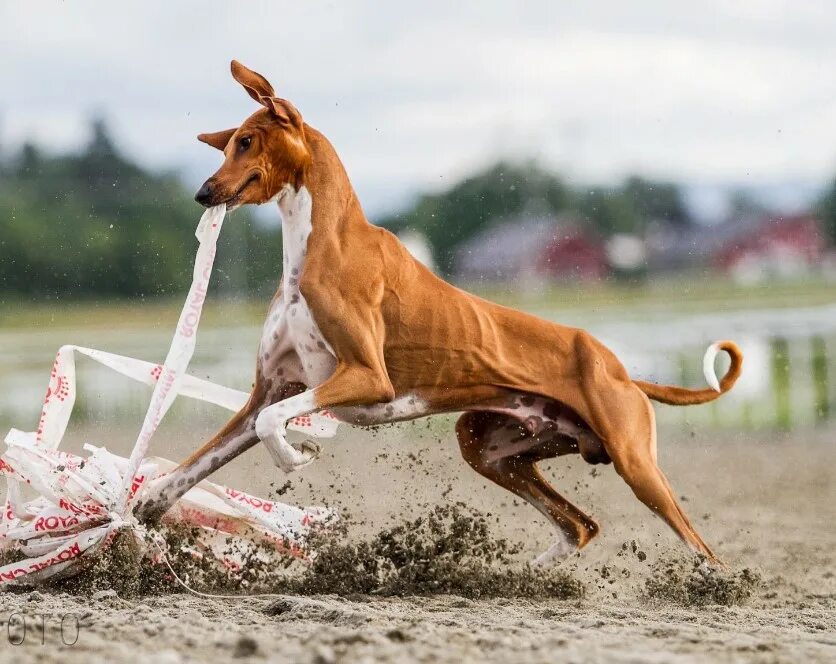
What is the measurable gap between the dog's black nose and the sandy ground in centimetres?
104

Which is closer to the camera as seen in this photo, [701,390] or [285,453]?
[285,453]

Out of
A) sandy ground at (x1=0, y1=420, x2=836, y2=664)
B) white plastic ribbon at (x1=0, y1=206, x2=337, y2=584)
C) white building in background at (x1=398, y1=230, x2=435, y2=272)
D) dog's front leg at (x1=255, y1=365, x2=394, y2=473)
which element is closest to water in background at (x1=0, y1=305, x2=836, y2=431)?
white building in background at (x1=398, y1=230, x2=435, y2=272)

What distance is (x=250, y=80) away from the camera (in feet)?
13.8

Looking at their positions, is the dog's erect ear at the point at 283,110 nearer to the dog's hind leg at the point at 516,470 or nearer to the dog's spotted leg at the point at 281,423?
the dog's spotted leg at the point at 281,423

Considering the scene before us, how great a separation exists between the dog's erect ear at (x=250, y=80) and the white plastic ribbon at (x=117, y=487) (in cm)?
37

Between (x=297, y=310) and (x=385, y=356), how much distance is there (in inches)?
13.0

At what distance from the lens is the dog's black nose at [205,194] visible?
4086 millimetres

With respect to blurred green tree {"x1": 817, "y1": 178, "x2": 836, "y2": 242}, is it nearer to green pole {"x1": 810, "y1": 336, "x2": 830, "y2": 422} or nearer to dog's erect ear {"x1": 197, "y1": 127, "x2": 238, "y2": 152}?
green pole {"x1": 810, "y1": 336, "x2": 830, "y2": 422}

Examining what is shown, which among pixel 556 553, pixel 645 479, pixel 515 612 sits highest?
pixel 645 479

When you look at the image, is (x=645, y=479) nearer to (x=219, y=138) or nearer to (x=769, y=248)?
(x=219, y=138)

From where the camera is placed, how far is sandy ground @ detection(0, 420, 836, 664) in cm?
325

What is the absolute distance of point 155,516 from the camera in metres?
4.44

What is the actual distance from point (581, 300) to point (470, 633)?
1209 cm

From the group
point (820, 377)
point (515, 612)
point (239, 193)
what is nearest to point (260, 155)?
point (239, 193)
